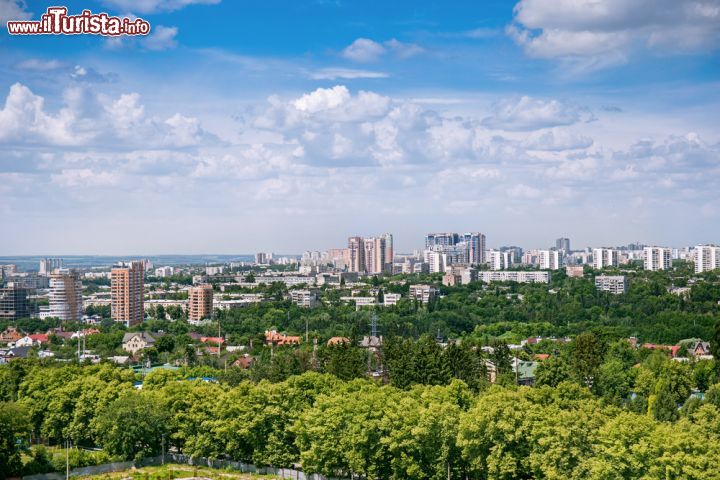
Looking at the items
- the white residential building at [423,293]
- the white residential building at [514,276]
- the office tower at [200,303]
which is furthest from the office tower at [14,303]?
the white residential building at [514,276]

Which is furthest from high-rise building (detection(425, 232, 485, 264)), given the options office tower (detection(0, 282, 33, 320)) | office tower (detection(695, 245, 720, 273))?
office tower (detection(0, 282, 33, 320))

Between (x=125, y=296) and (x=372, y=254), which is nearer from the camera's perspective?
(x=125, y=296)

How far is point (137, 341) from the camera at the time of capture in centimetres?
4384

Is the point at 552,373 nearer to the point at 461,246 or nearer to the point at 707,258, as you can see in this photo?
the point at 707,258

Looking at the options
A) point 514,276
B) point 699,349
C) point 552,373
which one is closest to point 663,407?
point 552,373

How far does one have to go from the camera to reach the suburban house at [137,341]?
1706 inches

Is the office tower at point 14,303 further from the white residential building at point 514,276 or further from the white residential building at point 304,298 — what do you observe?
the white residential building at point 514,276

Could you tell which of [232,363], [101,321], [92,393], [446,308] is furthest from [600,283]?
[92,393]

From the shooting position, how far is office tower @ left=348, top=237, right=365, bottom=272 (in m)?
116

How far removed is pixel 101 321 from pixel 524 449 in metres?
49.5

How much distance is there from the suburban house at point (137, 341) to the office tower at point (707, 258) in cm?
6245

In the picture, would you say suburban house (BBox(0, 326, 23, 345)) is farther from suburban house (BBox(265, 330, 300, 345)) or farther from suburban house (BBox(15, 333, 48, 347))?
suburban house (BBox(265, 330, 300, 345))

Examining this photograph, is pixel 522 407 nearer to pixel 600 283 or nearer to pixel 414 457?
pixel 414 457

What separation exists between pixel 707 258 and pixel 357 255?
45.1m
